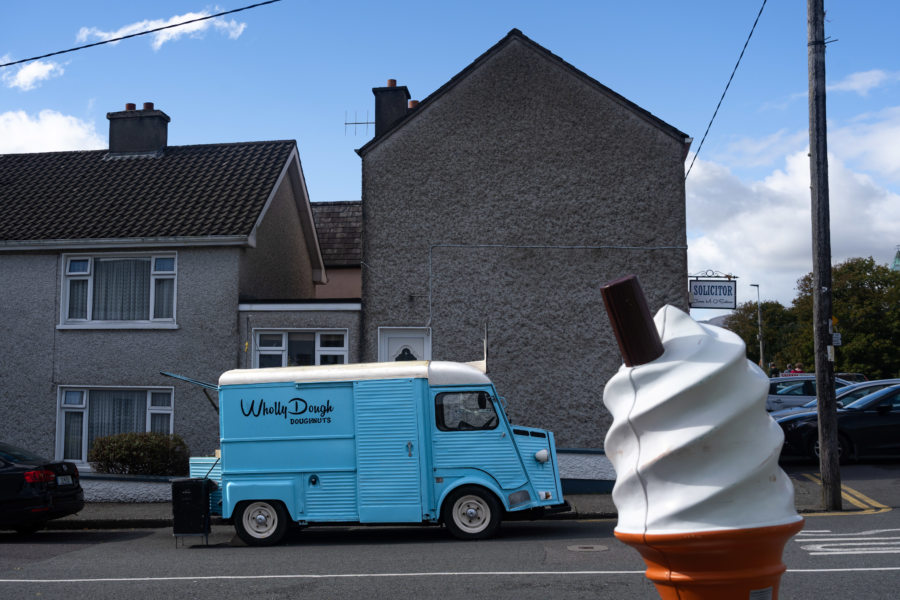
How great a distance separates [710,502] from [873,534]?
9.90 metres

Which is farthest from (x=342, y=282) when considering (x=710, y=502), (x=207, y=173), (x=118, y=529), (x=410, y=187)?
(x=710, y=502)

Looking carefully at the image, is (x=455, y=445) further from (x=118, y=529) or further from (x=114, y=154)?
(x=114, y=154)

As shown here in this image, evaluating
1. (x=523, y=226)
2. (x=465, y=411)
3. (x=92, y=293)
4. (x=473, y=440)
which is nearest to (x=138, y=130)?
(x=92, y=293)

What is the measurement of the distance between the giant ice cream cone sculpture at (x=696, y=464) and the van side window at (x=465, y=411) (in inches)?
364

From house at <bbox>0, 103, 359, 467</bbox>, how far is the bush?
3.06 ft

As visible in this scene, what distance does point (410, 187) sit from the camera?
1656 centimetres

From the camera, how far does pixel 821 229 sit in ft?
41.1

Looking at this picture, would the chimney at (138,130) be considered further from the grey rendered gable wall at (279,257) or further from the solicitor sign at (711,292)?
the solicitor sign at (711,292)

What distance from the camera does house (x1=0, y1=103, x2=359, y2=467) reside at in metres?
16.4

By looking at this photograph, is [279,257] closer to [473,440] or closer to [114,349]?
[114,349]

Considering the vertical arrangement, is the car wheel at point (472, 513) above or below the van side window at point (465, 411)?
below

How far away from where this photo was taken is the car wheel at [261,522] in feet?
36.5

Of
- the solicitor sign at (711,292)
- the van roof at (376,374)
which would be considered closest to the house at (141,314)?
the van roof at (376,374)

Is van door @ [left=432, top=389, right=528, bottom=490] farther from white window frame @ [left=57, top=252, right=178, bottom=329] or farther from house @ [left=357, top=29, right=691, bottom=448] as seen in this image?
white window frame @ [left=57, top=252, right=178, bottom=329]
